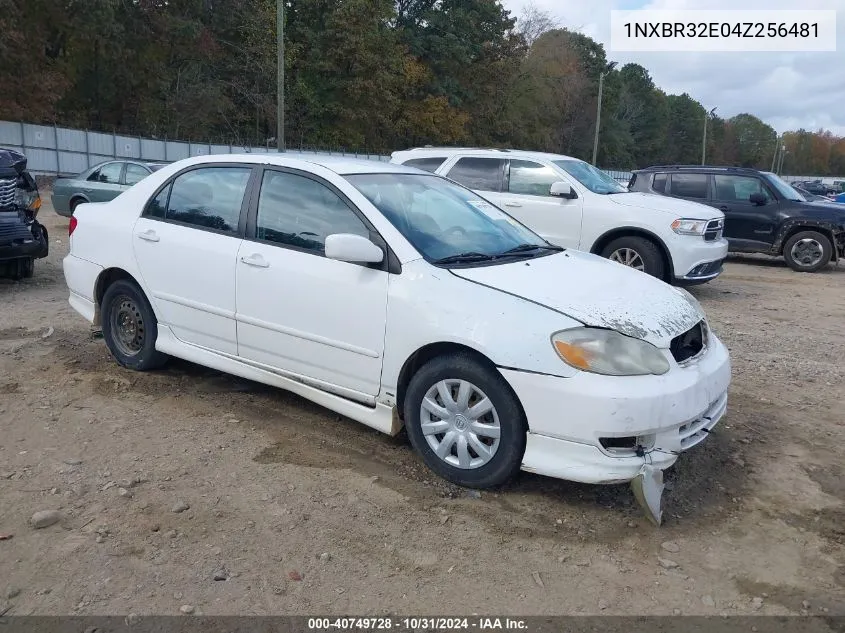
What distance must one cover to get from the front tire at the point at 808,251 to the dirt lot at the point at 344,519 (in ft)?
27.4

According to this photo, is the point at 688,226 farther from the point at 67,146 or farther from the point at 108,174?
the point at 67,146

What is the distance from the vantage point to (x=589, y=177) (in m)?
9.79

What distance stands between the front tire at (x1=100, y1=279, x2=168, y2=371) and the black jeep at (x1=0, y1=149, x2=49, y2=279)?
3.45 meters

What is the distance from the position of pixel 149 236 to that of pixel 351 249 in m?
1.91

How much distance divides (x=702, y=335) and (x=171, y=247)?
11.0 ft

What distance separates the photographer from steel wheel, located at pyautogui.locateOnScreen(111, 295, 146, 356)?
16.9 feet

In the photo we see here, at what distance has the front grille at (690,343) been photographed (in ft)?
11.8

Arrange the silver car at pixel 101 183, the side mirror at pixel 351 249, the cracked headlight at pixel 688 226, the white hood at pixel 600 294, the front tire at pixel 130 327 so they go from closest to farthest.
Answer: the white hood at pixel 600 294, the side mirror at pixel 351 249, the front tire at pixel 130 327, the cracked headlight at pixel 688 226, the silver car at pixel 101 183

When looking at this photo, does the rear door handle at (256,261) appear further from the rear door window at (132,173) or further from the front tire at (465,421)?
the rear door window at (132,173)

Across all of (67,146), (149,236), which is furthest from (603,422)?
(67,146)

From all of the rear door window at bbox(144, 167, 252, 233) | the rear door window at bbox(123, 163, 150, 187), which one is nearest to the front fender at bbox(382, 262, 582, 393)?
the rear door window at bbox(144, 167, 252, 233)

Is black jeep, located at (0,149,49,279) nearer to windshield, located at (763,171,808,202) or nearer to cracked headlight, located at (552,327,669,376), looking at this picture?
cracked headlight, located at (552,327,669,376)

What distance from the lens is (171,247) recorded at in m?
4.77

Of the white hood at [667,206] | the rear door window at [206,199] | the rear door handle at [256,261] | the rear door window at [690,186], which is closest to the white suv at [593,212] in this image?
the white hood at [667,206]
